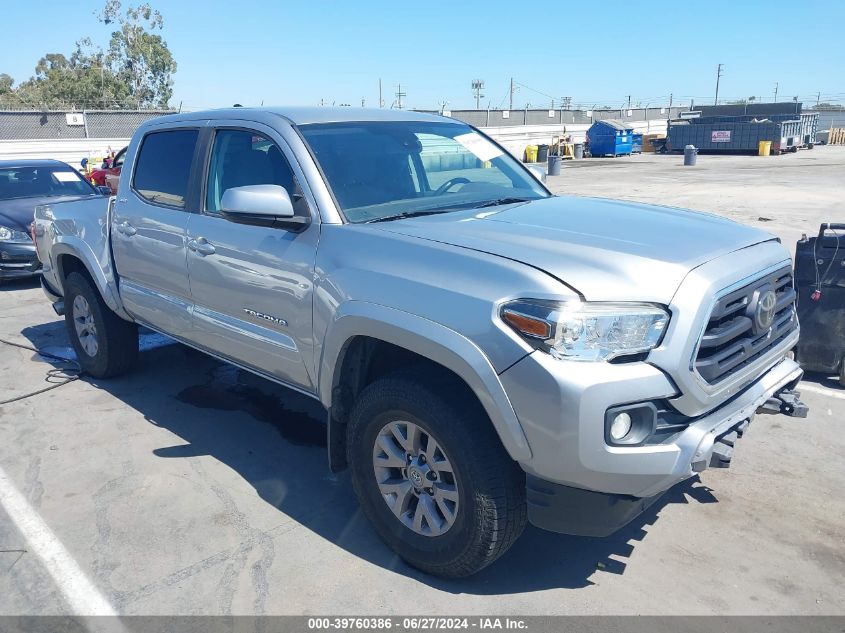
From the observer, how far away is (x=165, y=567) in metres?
3.32

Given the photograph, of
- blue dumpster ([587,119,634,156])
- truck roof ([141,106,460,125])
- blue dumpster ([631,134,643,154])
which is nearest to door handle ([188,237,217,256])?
truck roof ([141,106,460,125])

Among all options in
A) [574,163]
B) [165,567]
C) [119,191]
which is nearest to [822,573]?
[165,567]

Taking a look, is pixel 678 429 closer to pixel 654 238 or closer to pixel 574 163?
pixel 654 238

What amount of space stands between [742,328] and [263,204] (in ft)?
7.15

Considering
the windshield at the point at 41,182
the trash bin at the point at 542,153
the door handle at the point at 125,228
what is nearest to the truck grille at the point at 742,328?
the door handle at the point at 125,228

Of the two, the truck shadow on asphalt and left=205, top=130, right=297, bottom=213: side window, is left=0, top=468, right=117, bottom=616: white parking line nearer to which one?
the truck shadow on asphalt

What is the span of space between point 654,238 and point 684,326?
59cm

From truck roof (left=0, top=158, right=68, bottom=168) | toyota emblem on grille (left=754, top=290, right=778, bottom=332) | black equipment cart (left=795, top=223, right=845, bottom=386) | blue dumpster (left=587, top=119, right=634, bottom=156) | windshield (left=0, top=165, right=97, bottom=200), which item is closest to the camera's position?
toyota emblem on grille (left=754, top=290, right=778, bottom=332)

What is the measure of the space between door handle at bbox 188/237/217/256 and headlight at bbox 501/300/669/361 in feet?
6.93

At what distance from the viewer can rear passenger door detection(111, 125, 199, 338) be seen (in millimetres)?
4379

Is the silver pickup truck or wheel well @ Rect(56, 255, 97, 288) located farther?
wheel well @ Rect(56, 255, 97, 288)

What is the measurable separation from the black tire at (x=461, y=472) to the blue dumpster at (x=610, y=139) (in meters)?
38.6

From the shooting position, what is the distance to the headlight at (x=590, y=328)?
256 centimetres

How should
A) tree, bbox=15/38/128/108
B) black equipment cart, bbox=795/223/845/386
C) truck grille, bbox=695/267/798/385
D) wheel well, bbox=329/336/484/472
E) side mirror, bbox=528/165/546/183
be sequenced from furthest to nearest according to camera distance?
tree, bbox=15/38/128/108, black equipment cart, bbox=795/223/845/386, side mirror, bbox=528/165/546/183, wheel well, bbox=329/336/484/472, truck grille, bbox=695/267/798/385
